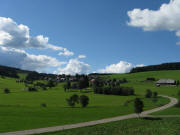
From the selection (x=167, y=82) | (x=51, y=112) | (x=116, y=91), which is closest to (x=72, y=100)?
(x=51, y=112)

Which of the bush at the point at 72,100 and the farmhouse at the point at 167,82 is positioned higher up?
the farmhouse at the point at 167,82

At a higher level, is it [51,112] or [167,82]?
[167,82]

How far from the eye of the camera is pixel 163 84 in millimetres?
154250

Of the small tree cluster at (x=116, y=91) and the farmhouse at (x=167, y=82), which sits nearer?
the small tree cluster at (x=116, y=91)

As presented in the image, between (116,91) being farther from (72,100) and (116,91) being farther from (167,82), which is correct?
(167,82)

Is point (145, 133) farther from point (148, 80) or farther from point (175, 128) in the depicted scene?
point (148, 80)

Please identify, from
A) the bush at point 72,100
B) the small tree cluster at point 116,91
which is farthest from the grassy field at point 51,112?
the small tree cluster at point 116,91

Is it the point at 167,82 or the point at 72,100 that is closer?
the point at 72,100

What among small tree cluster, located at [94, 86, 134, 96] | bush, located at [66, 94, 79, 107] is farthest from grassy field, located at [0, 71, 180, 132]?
small tree cluster, located at [94, 86, 134, 96]

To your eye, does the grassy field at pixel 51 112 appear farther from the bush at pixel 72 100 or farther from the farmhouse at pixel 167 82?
the farmhouse at pixel 167 82

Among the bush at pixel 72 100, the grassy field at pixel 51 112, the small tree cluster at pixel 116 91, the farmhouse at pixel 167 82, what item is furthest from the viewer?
the farmhouse at pixel 167 82

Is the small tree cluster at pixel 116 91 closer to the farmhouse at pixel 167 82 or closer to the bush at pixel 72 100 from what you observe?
the bush at pixel 72 100

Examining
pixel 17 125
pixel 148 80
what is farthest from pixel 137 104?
pixel 148 80

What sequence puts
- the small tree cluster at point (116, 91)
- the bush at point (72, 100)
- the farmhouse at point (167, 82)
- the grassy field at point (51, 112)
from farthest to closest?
the farmhouse at point (167, 82), the small tree cluster at point (116, 91), the bush at point (72, 100), the grassy field at point (51, 112)
